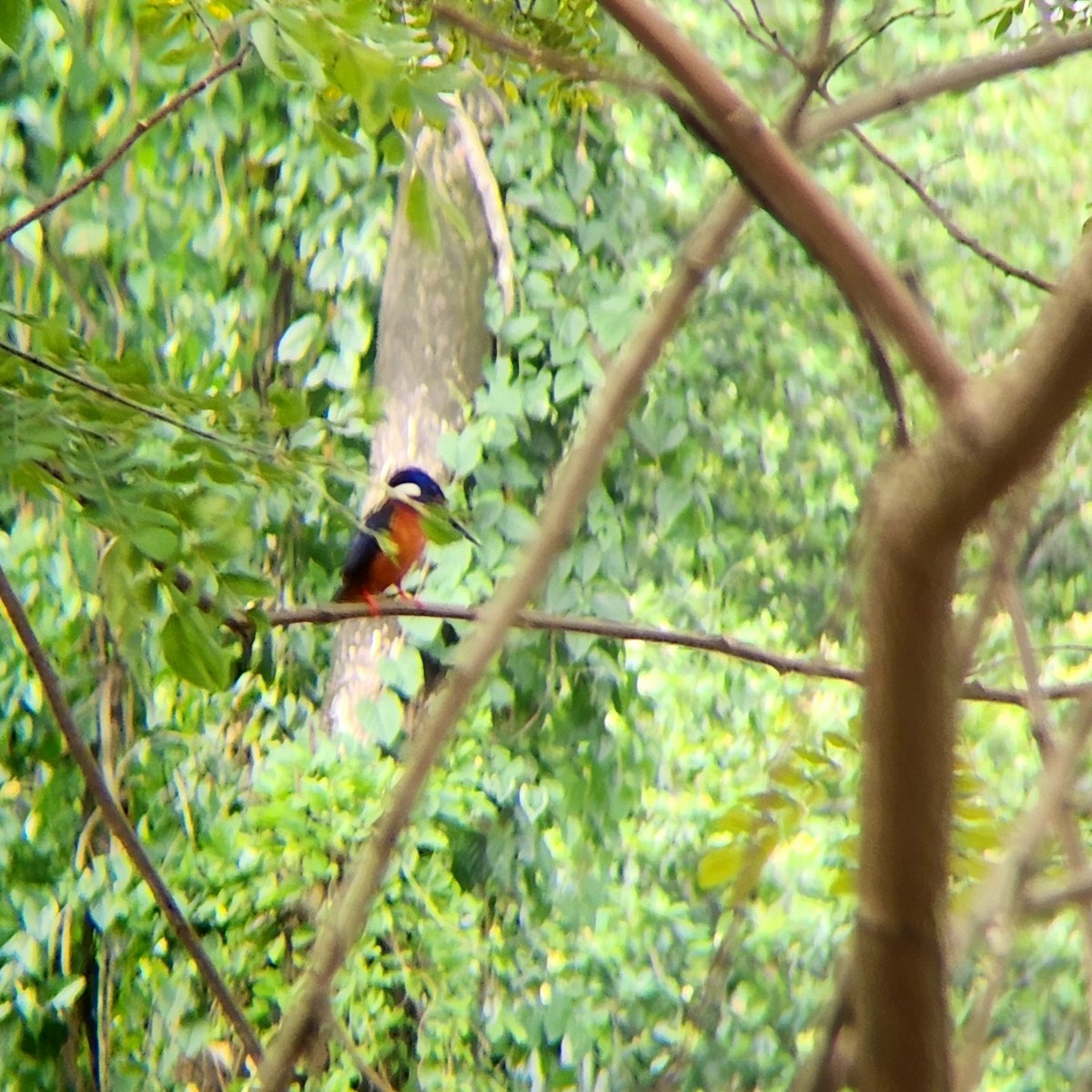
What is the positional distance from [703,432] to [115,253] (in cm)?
129

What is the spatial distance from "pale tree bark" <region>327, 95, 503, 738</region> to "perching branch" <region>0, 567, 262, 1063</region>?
6.43 ft

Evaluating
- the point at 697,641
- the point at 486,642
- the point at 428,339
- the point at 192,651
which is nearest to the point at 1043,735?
the point at 486,642

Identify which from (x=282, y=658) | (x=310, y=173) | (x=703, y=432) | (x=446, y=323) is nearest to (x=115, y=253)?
(x=310, y=173)

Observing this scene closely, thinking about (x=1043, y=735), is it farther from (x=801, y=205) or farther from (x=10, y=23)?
(x=10, y=23)

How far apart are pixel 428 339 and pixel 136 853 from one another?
2.35 metres

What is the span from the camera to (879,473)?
0.39 metres

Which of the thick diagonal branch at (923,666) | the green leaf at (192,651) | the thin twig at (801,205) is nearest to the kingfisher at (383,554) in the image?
the green leaf at (192,651)

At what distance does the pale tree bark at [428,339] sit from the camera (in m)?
3.11

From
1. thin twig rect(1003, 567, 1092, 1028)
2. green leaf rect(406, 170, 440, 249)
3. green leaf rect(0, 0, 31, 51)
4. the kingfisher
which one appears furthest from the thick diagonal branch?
the kingfisher

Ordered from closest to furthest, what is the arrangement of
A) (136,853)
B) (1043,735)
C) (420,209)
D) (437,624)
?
1. (1043,735)
2. (136,853)
3. (420,209)
4. (437,624)

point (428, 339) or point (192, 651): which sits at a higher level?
point (428, 339)

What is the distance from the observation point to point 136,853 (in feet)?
2.92

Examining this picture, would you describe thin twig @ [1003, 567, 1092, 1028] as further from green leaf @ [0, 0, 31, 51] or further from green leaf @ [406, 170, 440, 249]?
Result: green leaf @ [0, 0, 31, 51]

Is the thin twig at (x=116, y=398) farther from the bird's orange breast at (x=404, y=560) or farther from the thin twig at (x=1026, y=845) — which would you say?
the bird's orange breast at (x=404, y=560)
